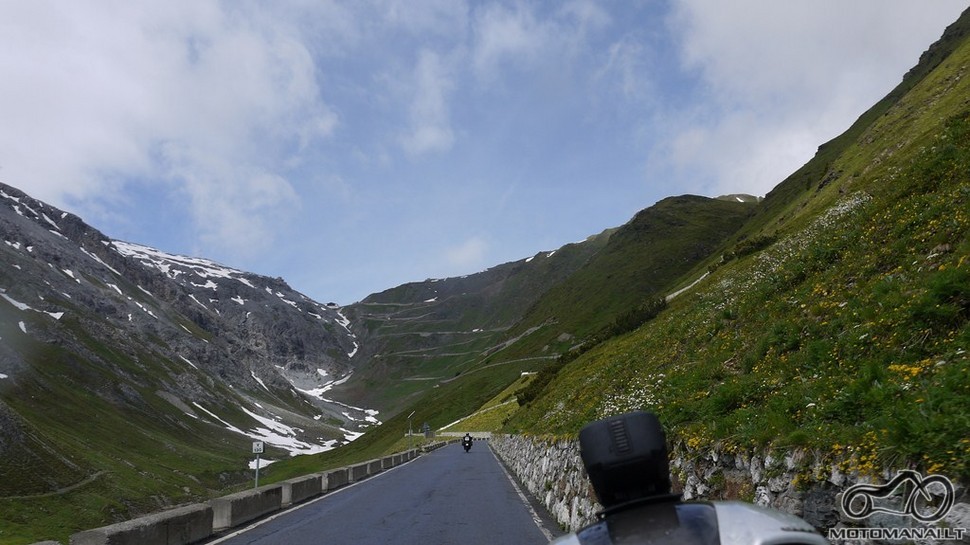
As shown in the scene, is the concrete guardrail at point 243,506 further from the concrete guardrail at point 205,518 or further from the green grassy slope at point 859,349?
the green grassy slope at point 859,349

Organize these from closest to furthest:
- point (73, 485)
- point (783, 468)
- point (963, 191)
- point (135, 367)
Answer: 1. point (783, 468)
2. point (963, 191)
3. point (73, 485)
4. point (135, 367)

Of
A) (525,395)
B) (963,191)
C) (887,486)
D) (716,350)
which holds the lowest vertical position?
(887,486)

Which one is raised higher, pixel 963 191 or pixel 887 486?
pixel 963 191

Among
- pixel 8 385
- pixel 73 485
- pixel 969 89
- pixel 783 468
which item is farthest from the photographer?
pixel 8 385

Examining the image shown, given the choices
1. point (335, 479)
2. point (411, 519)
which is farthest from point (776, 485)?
point (335, 479)

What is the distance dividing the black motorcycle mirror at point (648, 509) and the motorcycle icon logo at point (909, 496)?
5.78 feet

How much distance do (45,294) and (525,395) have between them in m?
193

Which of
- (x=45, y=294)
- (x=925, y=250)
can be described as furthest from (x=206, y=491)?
(x=925, y=250)

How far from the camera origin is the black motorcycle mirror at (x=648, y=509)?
142 inches

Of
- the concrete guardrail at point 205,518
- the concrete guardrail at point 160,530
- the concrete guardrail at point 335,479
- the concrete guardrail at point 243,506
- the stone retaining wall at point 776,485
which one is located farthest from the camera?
the concrete guardrail at point 335,479

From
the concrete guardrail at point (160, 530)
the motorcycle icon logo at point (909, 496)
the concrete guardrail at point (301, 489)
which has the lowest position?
the motorcycle icon logo at point (909, 496)

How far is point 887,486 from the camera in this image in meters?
5.18

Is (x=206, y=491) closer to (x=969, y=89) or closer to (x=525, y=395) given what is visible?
(x=525, y=395)

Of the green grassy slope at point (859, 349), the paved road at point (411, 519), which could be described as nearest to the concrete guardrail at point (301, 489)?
the paved road at point (411, 519)
